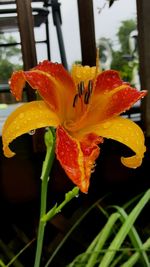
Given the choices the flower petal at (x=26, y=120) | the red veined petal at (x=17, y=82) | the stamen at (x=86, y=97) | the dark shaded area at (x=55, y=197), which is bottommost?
the dark shaded area at (x=55, y=197)

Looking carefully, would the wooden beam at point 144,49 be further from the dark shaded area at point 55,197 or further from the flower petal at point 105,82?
the flower petal at point 105,82

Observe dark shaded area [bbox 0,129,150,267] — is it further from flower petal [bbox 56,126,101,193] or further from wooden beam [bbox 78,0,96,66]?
flower petal [bbox 56,126,101,193]

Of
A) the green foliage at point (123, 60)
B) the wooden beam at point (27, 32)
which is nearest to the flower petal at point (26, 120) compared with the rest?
the wooden beam at point (27, 32)

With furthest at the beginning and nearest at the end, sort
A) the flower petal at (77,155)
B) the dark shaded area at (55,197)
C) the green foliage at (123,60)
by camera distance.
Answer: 1. the green foliage at (123,60)
2. the dark shaded area at (55,197)
3. the flower petal at (77,155)

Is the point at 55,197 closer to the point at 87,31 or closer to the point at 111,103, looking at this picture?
the point at 87,31

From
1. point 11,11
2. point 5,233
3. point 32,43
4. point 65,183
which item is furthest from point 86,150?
point 11,11

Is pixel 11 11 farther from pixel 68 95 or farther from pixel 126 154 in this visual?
pixel 68 95

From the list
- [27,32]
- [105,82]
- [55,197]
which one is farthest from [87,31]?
[105,82]

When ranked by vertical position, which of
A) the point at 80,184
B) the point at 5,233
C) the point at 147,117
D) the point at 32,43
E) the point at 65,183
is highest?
the point at 32,43
